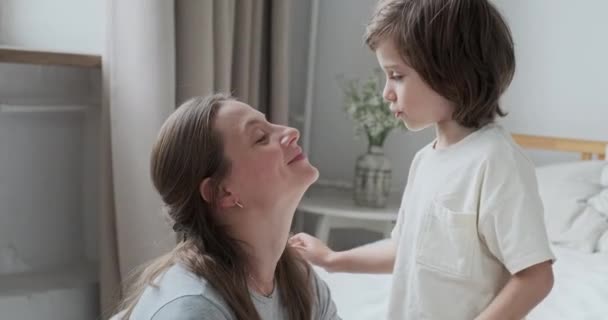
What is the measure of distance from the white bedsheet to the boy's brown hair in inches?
24.4

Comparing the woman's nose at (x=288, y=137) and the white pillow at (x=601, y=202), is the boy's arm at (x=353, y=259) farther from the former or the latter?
the white pillow at (x=601, y=202)

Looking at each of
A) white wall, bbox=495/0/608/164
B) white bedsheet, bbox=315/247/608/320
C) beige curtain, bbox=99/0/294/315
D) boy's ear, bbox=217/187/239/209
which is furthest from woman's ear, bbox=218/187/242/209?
white wall, bbox=495/0/608/164

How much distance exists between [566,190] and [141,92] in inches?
50.1

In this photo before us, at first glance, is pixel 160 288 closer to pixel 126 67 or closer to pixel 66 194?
pixel 126 67

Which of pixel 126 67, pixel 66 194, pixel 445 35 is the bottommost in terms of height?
pixel 66 194

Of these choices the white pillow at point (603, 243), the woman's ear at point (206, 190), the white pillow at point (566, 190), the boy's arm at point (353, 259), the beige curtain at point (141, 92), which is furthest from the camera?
the white pillow at point (566, 190)

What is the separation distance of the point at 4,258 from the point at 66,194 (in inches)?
9.4

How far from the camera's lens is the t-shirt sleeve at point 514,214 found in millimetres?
984

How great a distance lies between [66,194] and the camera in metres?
2.07

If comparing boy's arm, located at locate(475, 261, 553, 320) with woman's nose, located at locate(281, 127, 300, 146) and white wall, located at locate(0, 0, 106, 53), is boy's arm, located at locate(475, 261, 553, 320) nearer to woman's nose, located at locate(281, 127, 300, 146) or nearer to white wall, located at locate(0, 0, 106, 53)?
woman's nose, located at locate(281, 127, 300, 146)

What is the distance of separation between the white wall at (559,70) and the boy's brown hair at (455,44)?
163cm

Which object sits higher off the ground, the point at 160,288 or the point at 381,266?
the point at 160,288

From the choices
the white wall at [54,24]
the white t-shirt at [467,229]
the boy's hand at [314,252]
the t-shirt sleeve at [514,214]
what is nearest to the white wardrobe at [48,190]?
the white wall at [54,24]

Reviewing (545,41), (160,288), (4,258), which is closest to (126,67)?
(4,258)
